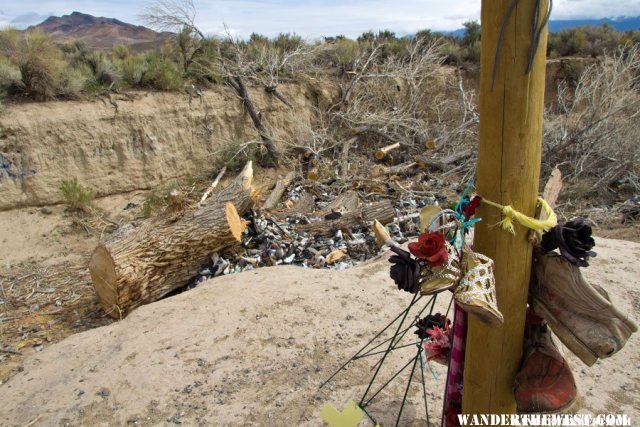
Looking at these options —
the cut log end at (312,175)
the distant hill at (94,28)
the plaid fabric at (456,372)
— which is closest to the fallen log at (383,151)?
the cut log end at (312,175)

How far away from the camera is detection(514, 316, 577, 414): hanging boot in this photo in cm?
170

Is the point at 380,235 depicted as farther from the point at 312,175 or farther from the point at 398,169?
the point at 398,169

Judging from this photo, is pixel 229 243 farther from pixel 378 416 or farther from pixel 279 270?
pixel 378 416

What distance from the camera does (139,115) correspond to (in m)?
8.93

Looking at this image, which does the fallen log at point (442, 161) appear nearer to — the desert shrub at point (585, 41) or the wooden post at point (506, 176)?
the wooden post at point (506, 176)

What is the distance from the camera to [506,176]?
5.13ft

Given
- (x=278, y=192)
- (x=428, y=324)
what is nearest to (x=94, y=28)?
(x=278, y=192)

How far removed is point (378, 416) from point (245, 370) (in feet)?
3.73

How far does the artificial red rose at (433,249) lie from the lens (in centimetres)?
156

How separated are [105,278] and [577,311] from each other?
4555 millimetres

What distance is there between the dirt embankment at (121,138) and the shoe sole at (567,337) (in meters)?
8.42

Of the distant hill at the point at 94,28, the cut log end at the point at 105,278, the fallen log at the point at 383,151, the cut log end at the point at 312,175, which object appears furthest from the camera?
the distant hill at the point at 94,28

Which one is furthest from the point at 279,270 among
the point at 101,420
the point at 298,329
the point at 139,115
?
the point at 139,115

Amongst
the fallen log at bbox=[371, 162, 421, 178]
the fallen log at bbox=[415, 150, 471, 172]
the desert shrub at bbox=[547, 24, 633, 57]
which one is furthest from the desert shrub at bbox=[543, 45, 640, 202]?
the desert shrub at bbox=[547, 24, 633, 57]
